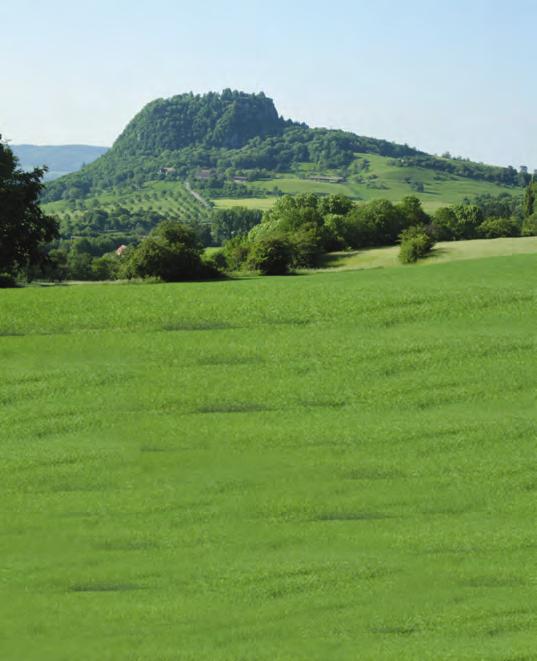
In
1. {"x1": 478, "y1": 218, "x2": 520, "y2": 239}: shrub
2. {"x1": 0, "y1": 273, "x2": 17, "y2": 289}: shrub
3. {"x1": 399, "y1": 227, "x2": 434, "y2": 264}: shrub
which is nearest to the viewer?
{"x1": 0, "y1": 273, "x2": 17, "y2": 289}: shrub

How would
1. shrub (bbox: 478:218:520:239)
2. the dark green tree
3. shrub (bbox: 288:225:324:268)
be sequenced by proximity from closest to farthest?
shrub (bbox: 288:225:324:268)
shrub (bbox: 478:218:520:239)
the dark green tree

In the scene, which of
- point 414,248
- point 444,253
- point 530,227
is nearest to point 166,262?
point 414,248

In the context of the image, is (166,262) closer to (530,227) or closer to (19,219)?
(19,219)

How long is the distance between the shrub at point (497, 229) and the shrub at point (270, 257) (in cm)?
7222

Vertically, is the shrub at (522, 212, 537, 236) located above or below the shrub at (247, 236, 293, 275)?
above

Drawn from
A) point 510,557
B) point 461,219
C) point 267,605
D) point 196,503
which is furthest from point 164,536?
point 461,219

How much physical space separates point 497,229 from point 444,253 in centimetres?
4652

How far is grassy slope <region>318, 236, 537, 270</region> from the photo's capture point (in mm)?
89938

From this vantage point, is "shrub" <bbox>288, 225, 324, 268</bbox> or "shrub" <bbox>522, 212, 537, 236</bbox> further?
"shrub" <bbox>522, 212, 537, 236</bbox>

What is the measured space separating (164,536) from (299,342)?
1551 centimetres

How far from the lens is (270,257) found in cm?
6769

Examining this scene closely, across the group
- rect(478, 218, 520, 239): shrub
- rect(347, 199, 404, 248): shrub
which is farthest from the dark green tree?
rect(347, 199, 404, 248): shrub

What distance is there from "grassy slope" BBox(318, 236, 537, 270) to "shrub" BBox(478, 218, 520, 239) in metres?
34.2

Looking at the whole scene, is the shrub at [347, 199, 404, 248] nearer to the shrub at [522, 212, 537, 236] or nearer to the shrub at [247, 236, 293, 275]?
the shrub at [522, 212, 537, 236]
